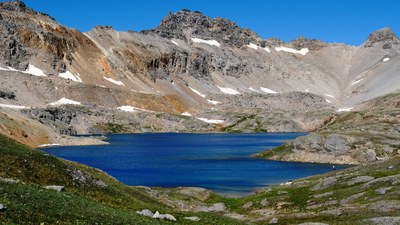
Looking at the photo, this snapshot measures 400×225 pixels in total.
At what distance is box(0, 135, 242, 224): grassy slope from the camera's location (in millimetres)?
26250

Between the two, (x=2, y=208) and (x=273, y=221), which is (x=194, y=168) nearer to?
(x=273, y=221)

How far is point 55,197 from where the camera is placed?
107 ft

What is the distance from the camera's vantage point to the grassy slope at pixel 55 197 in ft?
86.1

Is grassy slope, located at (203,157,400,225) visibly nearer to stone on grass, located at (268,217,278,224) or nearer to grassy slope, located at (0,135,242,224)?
stone on grass, located at (268,217,278,224)

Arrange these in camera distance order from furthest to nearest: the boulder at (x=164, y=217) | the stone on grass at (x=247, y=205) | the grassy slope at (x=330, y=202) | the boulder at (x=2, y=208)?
1. the stone on grass at (x=247, y=205)
2. the grassy slope at (x=330, y=202)
3. the boulder at (x=164, y=217)
4. the boulder at (x=2, y=208)

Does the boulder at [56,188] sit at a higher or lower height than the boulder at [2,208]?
lower

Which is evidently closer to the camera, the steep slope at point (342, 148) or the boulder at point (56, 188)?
Result: the boulder at point (56, 188)

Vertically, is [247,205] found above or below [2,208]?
below

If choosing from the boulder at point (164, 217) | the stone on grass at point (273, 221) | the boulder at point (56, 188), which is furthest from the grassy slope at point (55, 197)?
the stone on grass at point (273, 221)

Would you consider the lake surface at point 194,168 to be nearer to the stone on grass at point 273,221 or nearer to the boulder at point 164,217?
the stone on grass at point 273,221

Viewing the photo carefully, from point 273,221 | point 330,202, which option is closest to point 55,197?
point 273,221

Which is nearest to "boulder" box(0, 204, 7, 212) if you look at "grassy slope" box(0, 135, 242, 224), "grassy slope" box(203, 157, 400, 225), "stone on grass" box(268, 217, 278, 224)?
"grassy slope" box(0, 135, 242, 224)

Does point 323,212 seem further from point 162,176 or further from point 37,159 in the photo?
point 162,176

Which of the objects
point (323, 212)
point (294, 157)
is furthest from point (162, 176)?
point (323, 212)
